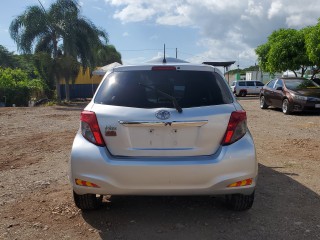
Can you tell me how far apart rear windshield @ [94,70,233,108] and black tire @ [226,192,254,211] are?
1.03 meters

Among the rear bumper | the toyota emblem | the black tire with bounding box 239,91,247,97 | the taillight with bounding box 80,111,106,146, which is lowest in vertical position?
the black tire with bounding box 239,91,247,97

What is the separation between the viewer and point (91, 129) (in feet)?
11.7

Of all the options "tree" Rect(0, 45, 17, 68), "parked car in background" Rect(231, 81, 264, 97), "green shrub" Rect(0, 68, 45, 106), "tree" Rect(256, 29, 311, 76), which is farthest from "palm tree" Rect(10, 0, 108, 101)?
"tree" Rect(0, 45, 17, 68)

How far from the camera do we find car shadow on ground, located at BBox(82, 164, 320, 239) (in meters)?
3.54

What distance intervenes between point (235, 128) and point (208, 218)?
3.41 feet

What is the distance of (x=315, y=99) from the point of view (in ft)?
44.2

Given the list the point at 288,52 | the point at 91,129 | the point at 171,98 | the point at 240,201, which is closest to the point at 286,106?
the point at 288,52

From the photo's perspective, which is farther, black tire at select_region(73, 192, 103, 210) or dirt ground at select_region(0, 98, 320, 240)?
black tire at select_region(73, 192, 103, 210)

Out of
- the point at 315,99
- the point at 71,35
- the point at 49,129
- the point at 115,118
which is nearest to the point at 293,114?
the point at 315,99

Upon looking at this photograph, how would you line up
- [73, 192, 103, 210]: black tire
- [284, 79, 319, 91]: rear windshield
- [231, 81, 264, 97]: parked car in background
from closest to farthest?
[73, 192, 103, 210]: black tire → [284, 79, 319, 91]: rear windshield → [231, 81, 264, 97]: parked car in background

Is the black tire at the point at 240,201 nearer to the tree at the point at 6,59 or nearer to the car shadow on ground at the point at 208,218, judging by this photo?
the car shadow on ground at the point at 208,218

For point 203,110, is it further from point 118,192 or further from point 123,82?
point 118,192

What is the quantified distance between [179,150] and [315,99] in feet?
37.6

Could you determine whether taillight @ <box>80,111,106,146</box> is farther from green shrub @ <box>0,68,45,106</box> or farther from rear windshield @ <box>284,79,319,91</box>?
green shrub @ <box>0,68,45,106</box>
